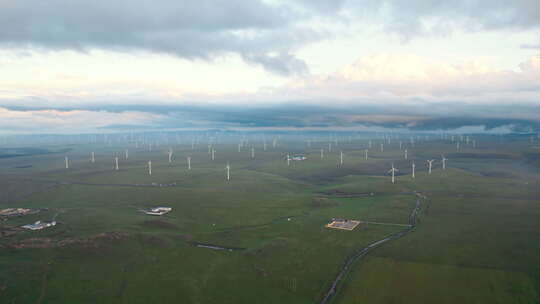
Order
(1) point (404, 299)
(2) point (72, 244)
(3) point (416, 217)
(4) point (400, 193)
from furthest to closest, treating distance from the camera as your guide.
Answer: (4) point (400, 193), (3) point (416, 217), (2) point (72, 244), (1) point (404, 299)

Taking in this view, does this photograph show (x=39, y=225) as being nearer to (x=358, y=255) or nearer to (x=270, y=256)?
(x=270, y=256)

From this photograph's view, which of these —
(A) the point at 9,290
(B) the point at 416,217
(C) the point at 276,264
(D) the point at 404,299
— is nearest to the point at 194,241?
(C) the point at 276,264

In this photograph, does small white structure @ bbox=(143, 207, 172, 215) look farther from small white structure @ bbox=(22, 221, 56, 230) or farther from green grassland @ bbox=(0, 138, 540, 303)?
small white structure @ bbox=(22, 221, 56, 230)

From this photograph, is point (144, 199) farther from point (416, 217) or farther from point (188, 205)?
point (416, 217)

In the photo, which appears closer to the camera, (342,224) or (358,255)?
(358,255)

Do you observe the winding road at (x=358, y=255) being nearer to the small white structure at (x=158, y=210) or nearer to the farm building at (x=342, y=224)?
the farm building at (x=342, y=224)

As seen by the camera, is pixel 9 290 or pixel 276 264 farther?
pixel 276 264

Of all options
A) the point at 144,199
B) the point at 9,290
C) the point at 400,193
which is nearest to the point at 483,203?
the point at 400,193

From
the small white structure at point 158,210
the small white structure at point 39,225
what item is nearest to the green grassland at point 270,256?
the small white structure at point 158,210

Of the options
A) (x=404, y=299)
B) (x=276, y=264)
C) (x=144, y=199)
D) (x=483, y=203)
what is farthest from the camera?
(x=144, y=199)

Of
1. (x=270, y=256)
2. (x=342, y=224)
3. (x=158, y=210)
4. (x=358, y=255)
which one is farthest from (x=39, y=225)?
(x=358, y=255)
